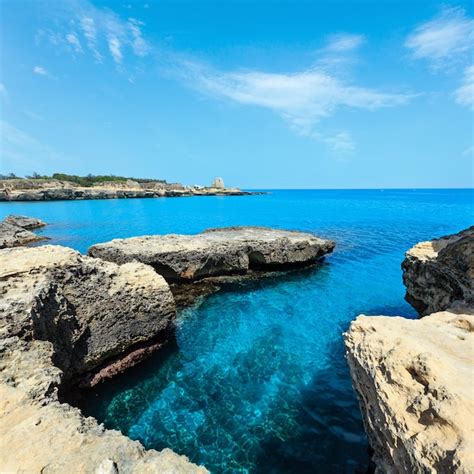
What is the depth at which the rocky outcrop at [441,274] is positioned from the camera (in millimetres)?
8302

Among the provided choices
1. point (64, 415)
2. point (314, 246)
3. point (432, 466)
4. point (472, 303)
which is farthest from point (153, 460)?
point (314, 246)

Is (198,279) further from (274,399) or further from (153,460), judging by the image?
(153,460)

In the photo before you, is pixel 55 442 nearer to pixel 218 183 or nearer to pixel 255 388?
pixel 255 388

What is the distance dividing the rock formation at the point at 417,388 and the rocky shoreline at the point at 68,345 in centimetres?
286

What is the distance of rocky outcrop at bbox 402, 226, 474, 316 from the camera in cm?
830

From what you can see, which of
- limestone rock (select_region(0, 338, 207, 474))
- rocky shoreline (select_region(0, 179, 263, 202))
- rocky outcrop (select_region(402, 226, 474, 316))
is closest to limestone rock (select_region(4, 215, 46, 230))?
limestone rock (select_region(0, 338, 207, 474))

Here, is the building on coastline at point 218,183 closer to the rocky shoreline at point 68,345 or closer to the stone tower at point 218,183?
the stone tower at point 218,183

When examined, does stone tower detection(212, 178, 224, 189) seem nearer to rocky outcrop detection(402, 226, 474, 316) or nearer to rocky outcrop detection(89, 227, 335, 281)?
rocky outcrop detection(89, 227, 335, 281)

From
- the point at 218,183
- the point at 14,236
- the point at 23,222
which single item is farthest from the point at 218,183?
the point at 14,236

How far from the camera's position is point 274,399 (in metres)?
8.49

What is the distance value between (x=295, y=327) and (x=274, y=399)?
4.58 metres

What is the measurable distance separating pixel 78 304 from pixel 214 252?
926cm

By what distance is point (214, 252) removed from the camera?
17.2 meters

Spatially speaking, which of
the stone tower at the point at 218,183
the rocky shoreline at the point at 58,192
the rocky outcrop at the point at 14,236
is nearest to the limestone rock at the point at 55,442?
the rocky outcrop at the point at 14,236
